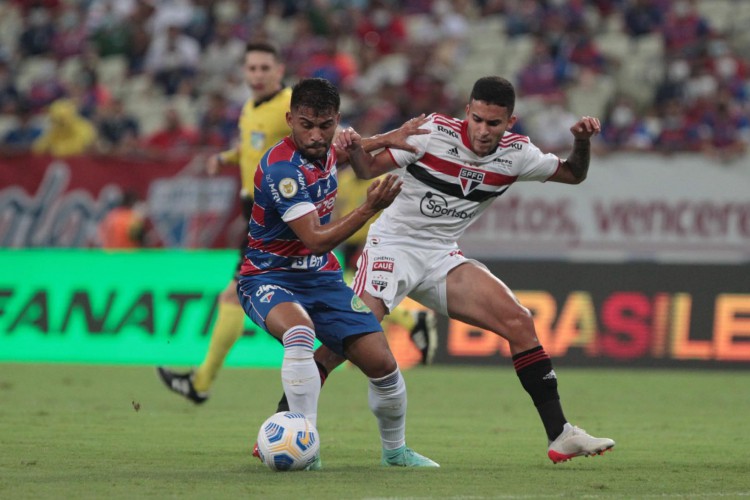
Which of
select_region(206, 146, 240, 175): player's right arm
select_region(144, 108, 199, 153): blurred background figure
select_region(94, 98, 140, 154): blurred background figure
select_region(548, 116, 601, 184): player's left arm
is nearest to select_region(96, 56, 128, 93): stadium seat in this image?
select_region(94, 98, 140, 154): blurred background figure

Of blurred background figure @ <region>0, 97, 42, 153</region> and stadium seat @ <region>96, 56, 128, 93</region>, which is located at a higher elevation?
stadium seat @ <region>96, 56, 128, 93</region>

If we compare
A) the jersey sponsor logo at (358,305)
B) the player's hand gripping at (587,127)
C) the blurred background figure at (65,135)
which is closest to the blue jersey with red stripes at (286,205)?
the jersey sponsor logo at (358,305)

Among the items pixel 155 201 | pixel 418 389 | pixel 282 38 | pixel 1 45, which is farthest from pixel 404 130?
pixel 1 45

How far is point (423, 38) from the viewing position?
69.9ft

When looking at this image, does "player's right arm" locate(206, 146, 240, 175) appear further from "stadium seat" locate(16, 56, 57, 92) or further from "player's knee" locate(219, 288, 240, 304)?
"stadium seat" locate(16, 56, 57, 92)

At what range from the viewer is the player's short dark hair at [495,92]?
7.42 metres

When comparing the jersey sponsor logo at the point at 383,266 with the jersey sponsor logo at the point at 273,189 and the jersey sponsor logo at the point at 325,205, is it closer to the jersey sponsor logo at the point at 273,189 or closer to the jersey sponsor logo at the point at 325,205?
the jersey sponsor logo at the point at 325,205

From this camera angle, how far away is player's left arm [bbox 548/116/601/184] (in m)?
7.47

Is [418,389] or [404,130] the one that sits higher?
[404,130]

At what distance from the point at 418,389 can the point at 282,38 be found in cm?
Answer: 1188

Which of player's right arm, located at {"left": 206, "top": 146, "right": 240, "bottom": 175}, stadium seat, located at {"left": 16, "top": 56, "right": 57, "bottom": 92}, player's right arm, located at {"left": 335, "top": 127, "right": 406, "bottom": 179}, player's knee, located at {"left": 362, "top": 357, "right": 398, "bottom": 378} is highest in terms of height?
stadium seat, located at {"left": 16, "top": 56, "right": 57, "bottom": 92}

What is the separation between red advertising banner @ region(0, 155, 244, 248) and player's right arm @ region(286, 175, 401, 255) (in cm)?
1088

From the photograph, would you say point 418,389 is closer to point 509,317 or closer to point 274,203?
point 509,317

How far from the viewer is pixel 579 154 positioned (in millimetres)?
7750
